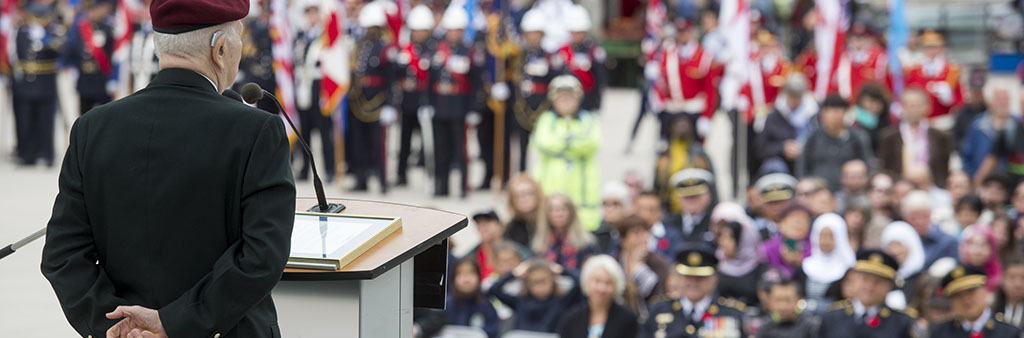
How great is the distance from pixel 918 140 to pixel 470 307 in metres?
5.49

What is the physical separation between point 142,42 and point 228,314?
36.2ft

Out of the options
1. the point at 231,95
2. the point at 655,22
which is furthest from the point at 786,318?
the point at 655,22

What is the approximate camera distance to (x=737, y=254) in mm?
7941

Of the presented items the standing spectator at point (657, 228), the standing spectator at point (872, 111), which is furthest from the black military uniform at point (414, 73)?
the standing spectator at point (657, 228)

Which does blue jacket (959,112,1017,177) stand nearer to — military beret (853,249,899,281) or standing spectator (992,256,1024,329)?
standing spectator (992,256,1024,329)

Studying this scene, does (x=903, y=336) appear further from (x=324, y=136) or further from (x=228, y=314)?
(x=324, y=136)

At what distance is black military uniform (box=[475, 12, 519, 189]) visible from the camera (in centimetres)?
1338

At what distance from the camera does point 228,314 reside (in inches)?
94.6

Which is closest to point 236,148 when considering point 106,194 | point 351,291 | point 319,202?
point 106,194

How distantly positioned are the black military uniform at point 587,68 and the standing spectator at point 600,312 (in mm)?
6025

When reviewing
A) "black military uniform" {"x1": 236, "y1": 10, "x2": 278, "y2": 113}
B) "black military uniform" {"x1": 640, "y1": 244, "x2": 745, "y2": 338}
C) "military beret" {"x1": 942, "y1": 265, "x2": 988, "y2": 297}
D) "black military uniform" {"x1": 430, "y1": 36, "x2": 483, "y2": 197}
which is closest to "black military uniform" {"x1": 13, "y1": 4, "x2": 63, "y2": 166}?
"black military uniform" {"x1": 236, "y1": 10, "x2": 278, "y2": 113}

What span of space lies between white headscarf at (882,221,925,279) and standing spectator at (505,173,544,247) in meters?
1.88

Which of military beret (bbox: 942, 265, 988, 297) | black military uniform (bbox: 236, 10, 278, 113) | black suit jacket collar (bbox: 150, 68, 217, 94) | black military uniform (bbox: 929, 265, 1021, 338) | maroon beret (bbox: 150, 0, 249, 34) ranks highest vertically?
maroon beret (bbox: 150, 0, 249, 34)

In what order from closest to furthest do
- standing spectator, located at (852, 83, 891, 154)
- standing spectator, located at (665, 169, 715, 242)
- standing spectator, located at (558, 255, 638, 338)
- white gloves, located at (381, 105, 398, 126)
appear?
standing spectator, located at (558, 255, 638, 338)
standing spectator, located at (665, 169, 715, 242)
standing spectator, located at (852, 83, 891, 154)
white gloves, located at (381, 105, 398, 126)
